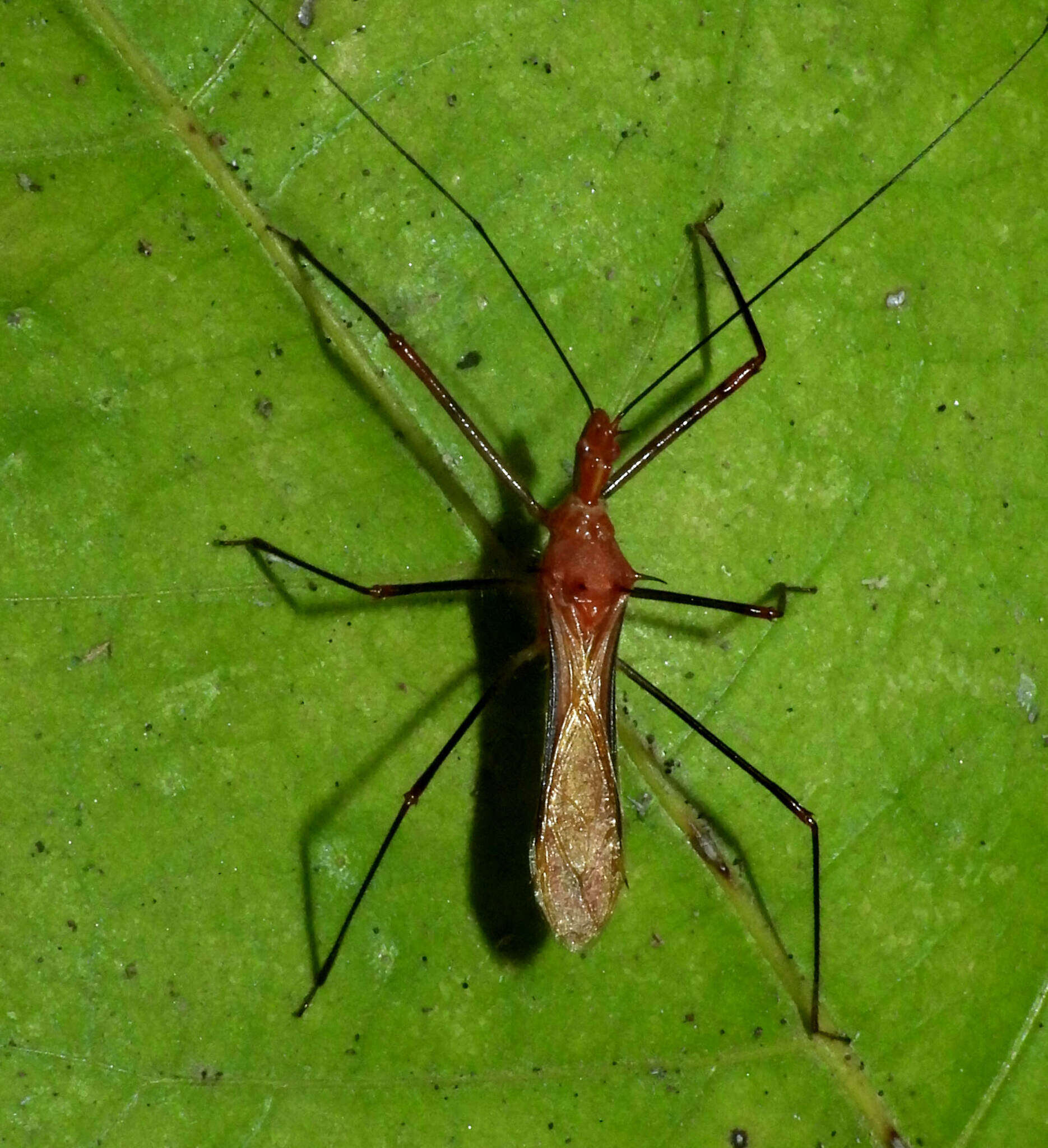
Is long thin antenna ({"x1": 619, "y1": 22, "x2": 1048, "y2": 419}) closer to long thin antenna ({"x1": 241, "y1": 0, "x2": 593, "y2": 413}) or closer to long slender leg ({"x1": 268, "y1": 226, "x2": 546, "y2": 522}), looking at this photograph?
long thin antenna ({"x1": 241, "y1": 0, "x2": 593, "y2": 413})

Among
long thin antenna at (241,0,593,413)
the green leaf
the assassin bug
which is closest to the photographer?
the green leaf

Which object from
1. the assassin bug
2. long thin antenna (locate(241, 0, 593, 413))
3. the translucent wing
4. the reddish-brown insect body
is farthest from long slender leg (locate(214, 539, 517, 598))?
long thin antenna (locate(241, 0, 593, 413))

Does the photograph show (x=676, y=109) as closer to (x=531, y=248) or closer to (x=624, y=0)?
(x=624, y=0)

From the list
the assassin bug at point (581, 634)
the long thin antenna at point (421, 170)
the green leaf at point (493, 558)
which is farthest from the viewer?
the assassin bug at point (581, 634)

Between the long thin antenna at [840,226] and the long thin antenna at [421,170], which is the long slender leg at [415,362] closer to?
the long thin antenna at [421,170]

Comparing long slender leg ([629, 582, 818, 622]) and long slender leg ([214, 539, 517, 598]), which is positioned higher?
long slender leg ([214, 539, 517, 598])

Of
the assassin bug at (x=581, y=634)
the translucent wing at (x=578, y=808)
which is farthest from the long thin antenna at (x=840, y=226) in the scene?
the translucent wing at (x=578, y=808)

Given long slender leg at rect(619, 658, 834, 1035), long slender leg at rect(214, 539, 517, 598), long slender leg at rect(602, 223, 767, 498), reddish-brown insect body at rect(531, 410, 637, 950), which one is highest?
long slender leg at rect(214, 539, 517, 598)

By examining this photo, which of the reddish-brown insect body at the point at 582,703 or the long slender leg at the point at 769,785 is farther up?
the reddish-brown insect body at the point at 582,703
